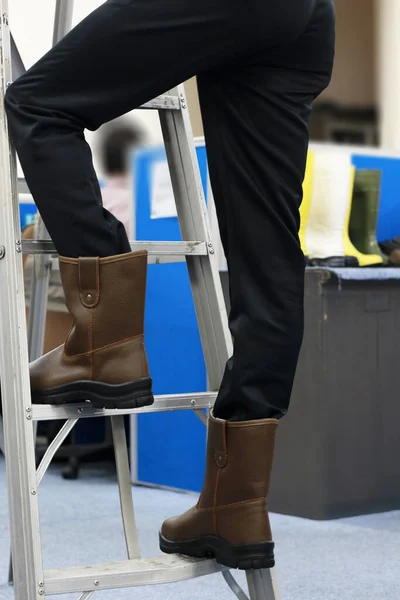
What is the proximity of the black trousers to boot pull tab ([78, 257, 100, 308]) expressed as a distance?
0.05 ft

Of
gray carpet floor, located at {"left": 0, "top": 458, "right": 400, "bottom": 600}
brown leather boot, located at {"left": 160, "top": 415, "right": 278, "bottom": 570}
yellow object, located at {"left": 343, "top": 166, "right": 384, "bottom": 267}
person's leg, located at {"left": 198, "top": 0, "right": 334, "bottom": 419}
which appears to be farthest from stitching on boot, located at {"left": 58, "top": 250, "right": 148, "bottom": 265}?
yellow object, located at {"left": 343, "top": 166, "right": 384, "bottom": 267}

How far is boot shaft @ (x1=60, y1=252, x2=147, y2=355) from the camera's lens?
1.15m

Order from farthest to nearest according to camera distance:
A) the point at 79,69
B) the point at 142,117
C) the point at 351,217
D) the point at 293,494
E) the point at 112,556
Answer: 1. the point at 142,117
2. the point at 351,217
3. the point at 293,494
4. the point at 112,556
5. the point at 79,69

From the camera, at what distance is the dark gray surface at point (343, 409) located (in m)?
2.59

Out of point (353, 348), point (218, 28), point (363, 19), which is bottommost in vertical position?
point (353, 348)

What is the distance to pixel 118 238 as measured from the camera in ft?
3.83

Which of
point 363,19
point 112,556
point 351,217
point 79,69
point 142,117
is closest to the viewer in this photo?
point 79,69

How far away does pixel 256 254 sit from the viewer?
46.8 inches

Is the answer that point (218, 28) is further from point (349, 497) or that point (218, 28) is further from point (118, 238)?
point (349, 497)

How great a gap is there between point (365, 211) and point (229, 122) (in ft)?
5.63

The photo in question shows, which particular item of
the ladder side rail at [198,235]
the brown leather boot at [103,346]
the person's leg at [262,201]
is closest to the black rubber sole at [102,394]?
the brown leather boot at [103,346]

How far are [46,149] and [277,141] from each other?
0.94 ft

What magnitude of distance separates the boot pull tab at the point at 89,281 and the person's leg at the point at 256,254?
17cm

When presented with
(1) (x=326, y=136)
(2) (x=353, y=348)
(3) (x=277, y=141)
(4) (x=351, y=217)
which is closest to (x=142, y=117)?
(1) (x=326, y=136)
